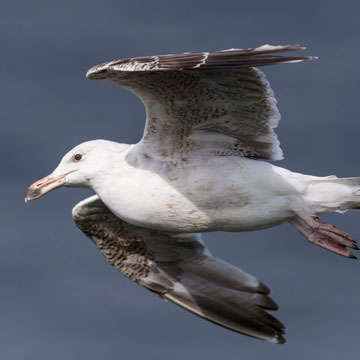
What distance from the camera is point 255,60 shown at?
1216 centimetres

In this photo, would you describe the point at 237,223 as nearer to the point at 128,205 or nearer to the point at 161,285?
the point at 128,205

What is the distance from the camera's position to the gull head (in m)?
14.3

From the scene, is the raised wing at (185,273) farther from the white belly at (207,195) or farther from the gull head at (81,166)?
the white belly at (207,195)

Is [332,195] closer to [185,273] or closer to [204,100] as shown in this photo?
[204,100]

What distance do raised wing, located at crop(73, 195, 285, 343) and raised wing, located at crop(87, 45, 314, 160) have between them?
218cm

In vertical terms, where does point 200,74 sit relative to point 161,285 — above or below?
above

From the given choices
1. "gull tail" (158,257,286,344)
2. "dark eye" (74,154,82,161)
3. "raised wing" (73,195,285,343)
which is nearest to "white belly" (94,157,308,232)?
"dark eye" (74,154,82,161)

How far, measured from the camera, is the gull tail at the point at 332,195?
45.5 ft

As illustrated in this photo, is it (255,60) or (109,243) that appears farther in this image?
(109,243)

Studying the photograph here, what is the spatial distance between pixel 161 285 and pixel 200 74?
12.6ft

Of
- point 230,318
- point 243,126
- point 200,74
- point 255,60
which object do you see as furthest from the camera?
point 230,318

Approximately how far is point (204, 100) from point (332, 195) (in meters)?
1.90

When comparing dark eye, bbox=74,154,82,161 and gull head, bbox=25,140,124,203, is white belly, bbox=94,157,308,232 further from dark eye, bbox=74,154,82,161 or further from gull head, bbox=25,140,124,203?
dark eye, bbox=74,154,82,161

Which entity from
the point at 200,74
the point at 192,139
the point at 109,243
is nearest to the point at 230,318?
the point at 109,243
